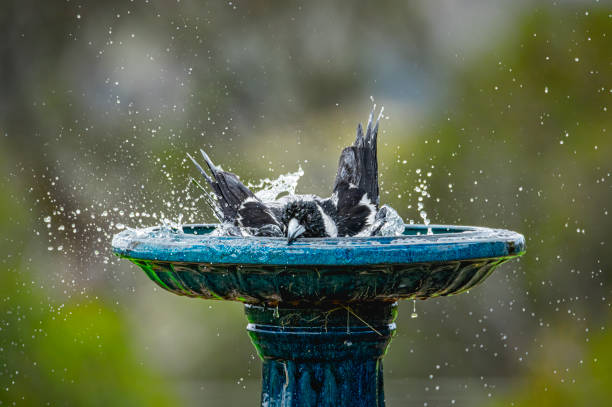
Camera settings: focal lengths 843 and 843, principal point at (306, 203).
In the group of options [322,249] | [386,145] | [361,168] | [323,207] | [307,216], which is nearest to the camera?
[322,249]

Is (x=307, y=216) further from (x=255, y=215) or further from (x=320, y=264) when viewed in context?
(x=320, y=264)

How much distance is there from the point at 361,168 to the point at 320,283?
65cm

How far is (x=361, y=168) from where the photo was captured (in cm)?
248

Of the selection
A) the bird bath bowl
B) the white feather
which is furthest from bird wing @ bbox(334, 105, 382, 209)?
the bird bath bowl

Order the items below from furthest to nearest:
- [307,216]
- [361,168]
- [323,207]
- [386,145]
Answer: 1. [386,145]
2. [361,168]
3. [323,207]
4. [307,216]

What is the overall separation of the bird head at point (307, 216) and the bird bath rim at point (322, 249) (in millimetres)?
221

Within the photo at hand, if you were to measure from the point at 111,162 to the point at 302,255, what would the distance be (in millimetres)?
4217

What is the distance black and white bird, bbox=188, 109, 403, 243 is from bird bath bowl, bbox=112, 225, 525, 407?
0.18 m

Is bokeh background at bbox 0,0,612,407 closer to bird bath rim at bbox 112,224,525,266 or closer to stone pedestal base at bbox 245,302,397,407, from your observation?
stone pedestal base at bbox 245,302,397,407

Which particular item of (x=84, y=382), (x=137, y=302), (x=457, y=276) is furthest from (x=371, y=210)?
(x=137, y=302)

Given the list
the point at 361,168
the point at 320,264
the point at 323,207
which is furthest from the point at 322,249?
the point at 361,168

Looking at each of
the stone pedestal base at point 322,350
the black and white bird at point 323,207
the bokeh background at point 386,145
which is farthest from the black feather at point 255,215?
the bokeh background at point 386,145

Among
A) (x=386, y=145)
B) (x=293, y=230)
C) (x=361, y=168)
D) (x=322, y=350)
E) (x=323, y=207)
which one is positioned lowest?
(x=322, y=350)

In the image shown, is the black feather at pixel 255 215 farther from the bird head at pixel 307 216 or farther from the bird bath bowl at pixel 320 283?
the bird bath bowl at pixel 320 283
